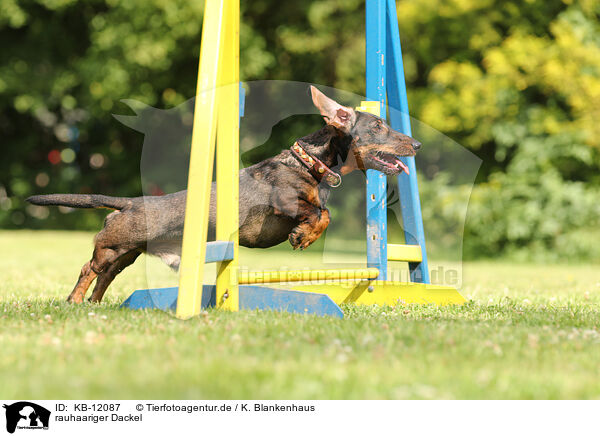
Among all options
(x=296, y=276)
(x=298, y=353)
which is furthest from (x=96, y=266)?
(x=298, y=353)

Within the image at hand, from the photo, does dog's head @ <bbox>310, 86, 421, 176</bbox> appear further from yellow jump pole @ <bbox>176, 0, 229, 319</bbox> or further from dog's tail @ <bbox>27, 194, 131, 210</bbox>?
dog's tail @ <bbox>27, 194, 131, 210</bbox>

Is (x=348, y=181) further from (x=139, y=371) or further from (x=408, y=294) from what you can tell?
(x=139, y=371)

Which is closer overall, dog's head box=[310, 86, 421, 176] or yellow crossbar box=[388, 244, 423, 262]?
dog's head box=[310, 86, 421, 176]

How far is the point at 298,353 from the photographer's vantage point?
257 centimetres

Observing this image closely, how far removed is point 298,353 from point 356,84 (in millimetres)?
14426

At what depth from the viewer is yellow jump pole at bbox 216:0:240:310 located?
3.79 meters

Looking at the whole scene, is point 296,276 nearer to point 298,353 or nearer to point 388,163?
point 388,163

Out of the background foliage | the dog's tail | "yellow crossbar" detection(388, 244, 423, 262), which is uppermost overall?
the background foliage

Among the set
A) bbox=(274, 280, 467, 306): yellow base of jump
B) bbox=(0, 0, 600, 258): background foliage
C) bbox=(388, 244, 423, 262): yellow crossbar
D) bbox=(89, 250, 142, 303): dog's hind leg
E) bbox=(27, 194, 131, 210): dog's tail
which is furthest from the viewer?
bbox=(0, 0, 600, 258): background foliage

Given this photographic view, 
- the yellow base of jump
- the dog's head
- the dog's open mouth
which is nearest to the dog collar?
the dog's head

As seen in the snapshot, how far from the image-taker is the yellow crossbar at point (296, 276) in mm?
3801
